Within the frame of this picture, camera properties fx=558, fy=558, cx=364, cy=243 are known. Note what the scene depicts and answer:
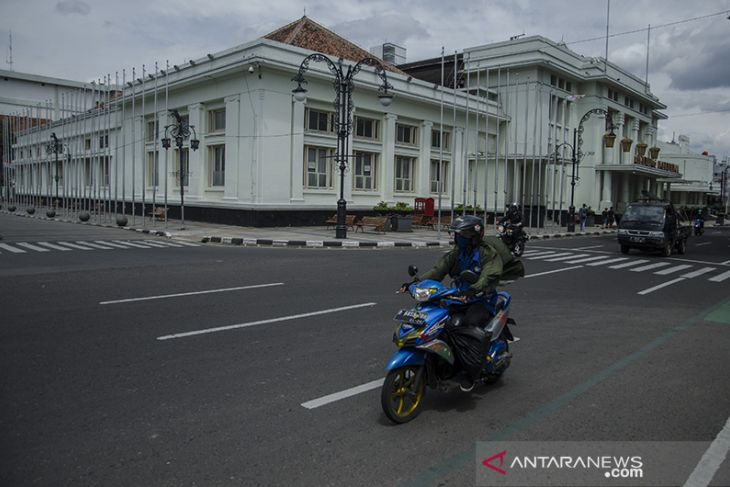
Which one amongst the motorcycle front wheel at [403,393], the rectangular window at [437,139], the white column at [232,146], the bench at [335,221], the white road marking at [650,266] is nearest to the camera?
the motorcycle front wheel at [403,393]

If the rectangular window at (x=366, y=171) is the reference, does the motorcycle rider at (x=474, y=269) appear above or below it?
below

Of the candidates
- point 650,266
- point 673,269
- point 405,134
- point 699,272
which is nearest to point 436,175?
point 405,134

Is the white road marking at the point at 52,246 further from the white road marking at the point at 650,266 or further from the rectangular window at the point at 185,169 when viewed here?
the white road marking at the point at 650,266

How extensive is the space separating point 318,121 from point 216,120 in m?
5.81

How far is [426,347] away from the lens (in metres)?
4.44

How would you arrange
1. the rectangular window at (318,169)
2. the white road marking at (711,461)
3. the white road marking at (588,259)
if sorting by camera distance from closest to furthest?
1. the white road marking at (711,461)
2. the white road marking at (588,259)
3. the rectangular window at (318,169)

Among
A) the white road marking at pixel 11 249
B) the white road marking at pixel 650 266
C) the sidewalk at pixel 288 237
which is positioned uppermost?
the sidewalk at pixel 288 237

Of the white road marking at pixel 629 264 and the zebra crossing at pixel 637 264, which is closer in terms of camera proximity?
the zebra crossing at pixel 637 264

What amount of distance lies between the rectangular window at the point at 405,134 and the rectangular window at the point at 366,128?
1.91 meters

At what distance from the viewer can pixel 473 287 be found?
478 centimetres

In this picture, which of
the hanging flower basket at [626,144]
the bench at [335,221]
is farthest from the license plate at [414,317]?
the hanging flower basket at [626,144]

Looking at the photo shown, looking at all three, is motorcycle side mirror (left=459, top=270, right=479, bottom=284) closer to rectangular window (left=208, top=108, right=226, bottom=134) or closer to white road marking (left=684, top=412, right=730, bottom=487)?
white road marking (left=684, top=412, right=730, bottom=487)

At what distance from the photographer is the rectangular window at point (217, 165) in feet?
100

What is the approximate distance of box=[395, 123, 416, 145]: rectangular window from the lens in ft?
116
